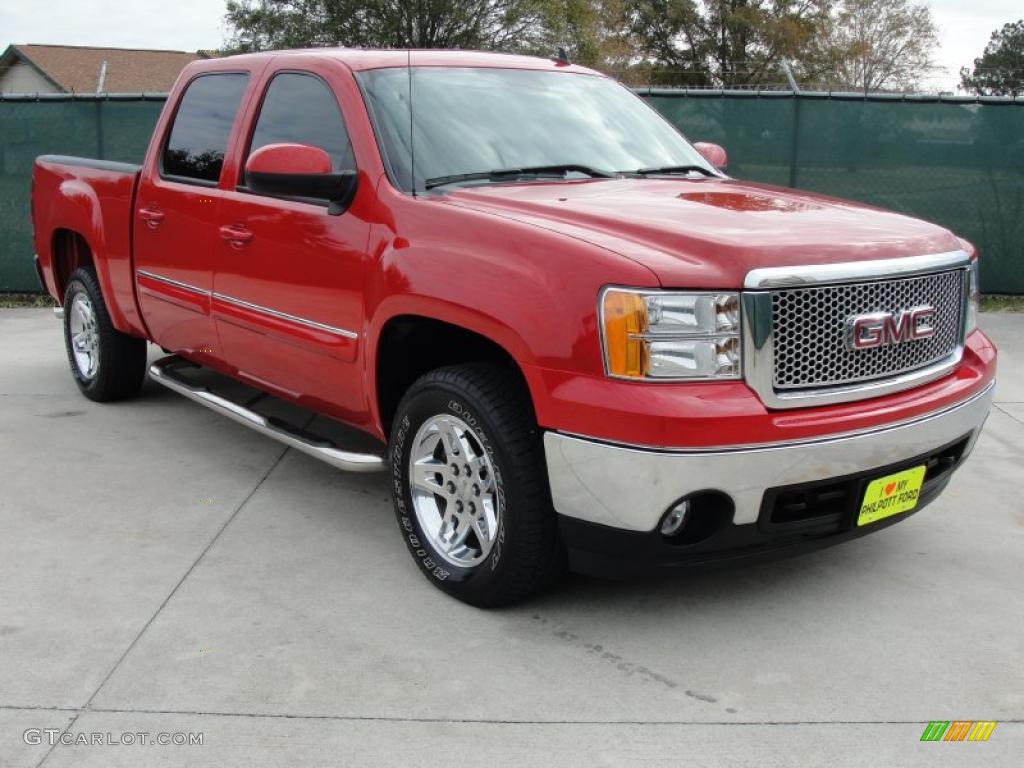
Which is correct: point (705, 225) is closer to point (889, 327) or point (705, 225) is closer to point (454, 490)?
point (889, 327)

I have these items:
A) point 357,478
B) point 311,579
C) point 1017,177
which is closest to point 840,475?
point 311,579

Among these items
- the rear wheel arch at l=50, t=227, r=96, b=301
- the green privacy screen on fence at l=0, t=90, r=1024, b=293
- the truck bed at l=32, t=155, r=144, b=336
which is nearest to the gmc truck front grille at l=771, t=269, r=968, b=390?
the truck bed at l=32, t=155, r=144, b=336

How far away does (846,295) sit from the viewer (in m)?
3.32

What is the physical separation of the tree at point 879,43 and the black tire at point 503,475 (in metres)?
56.6

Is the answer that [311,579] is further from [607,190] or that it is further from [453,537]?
[607,190]

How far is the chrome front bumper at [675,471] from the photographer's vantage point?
310 centimetres

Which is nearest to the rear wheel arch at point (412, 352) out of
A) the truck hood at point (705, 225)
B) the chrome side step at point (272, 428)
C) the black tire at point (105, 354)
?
the chrome side step at point (272, 428)

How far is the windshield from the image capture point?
4.14 meters

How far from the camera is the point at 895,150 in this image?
10.1m

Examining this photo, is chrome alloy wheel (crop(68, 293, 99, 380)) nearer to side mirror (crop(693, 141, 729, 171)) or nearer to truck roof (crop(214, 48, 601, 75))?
truck roof (crop(214, 48, 601, 75))

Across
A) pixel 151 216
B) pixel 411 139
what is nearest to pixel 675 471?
pixel 411 139

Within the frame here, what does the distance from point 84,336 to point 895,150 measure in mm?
7207

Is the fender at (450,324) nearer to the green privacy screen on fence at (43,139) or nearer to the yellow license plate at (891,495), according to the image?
the yellow license plate at (891,495)

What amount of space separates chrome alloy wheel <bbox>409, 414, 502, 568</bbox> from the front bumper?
0.35 metres
